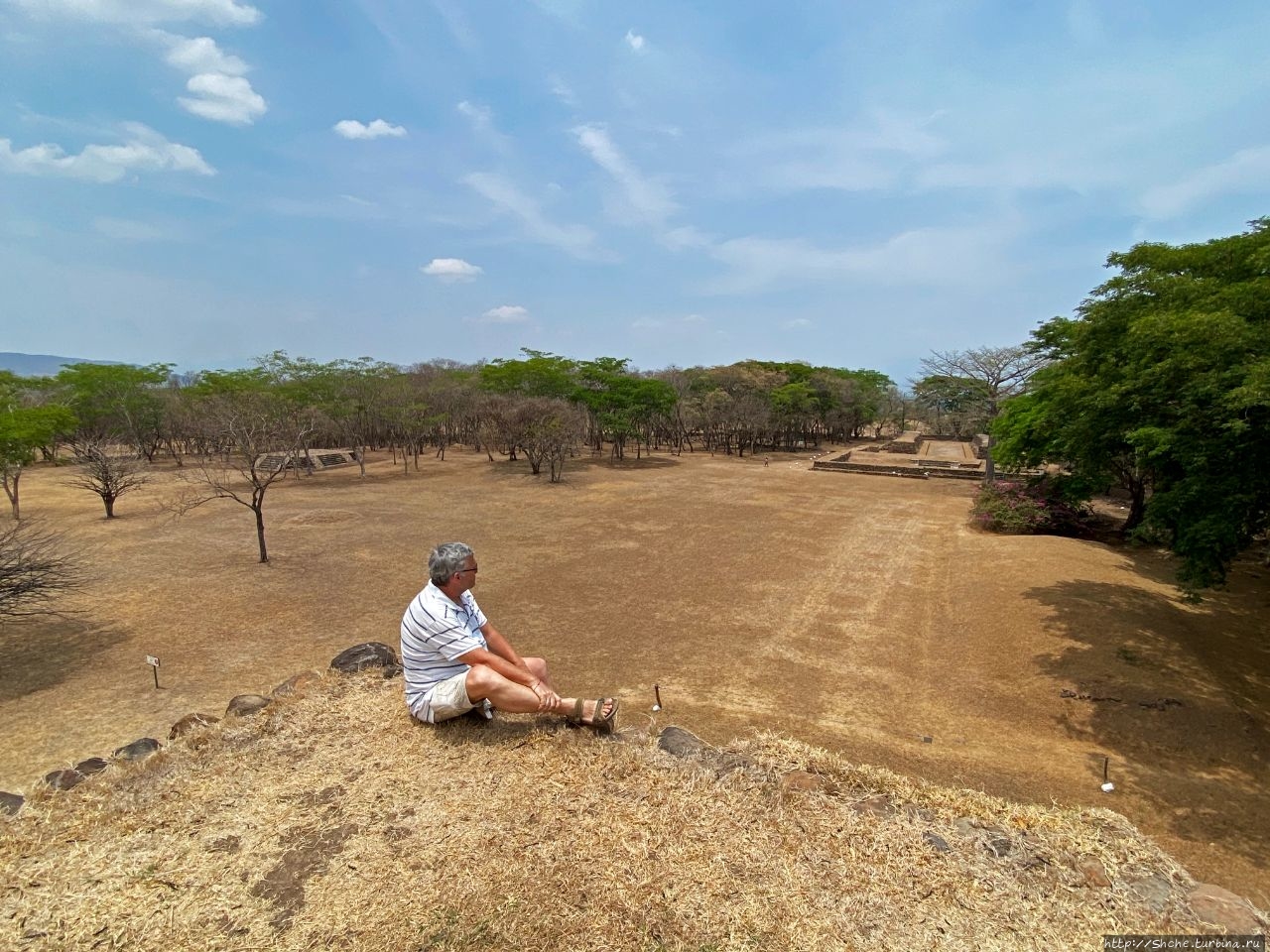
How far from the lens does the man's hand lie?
12.6 ft

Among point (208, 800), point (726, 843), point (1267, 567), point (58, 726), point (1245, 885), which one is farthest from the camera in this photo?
point (1267, 567)

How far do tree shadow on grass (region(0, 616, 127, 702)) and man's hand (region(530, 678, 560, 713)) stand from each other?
771cm

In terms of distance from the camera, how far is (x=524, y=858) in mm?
2953

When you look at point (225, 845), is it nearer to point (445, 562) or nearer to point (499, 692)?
point (499, 692)

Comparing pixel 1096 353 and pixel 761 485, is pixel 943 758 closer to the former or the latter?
pixel 1096 353

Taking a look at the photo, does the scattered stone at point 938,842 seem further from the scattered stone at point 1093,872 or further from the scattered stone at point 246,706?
the scattered stone at point 246,706

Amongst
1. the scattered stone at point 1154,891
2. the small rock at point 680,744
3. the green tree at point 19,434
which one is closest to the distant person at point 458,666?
the small rock at point 680,744

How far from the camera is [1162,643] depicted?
26.5ft

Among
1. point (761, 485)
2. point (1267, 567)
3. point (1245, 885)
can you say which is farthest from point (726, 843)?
point (761, 485)

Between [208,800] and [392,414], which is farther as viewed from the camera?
[392,414]

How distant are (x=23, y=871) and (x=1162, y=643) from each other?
12156mm

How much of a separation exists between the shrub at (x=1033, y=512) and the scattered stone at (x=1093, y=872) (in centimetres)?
1418

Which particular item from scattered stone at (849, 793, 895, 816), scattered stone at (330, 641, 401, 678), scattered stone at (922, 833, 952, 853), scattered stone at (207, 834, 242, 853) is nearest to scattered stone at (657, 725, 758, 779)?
scattered stone at (849, 793, 895, 816)

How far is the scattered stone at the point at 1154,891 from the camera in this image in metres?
2.95
